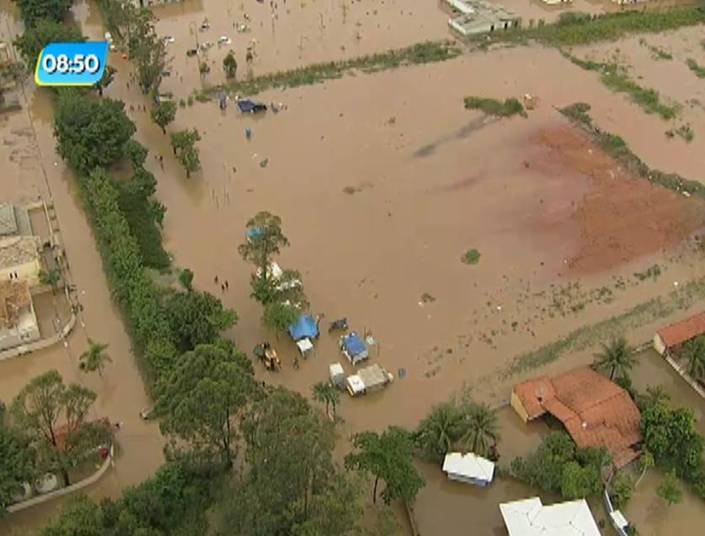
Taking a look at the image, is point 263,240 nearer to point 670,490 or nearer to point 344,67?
point 670,490

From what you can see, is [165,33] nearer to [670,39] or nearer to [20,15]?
[20,15]

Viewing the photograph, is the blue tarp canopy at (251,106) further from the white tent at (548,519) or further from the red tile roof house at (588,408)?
the white tent at (548,519)

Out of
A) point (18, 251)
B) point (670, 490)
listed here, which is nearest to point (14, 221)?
point (18, 251)

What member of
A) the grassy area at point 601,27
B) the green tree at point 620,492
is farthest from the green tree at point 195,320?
the grassy area at point 601,27

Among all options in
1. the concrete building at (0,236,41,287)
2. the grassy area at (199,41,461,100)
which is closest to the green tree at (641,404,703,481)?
the concrete building at (0,236,41,287)

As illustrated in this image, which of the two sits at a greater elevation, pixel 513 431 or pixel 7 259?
pixel 7 259

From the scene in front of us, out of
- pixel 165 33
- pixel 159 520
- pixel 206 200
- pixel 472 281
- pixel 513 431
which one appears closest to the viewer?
pixel 159 520

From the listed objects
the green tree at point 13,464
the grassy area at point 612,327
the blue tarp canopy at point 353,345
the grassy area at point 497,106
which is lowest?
the grassy area at point 612,327

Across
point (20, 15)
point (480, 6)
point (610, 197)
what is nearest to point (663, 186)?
point (610, 197)
